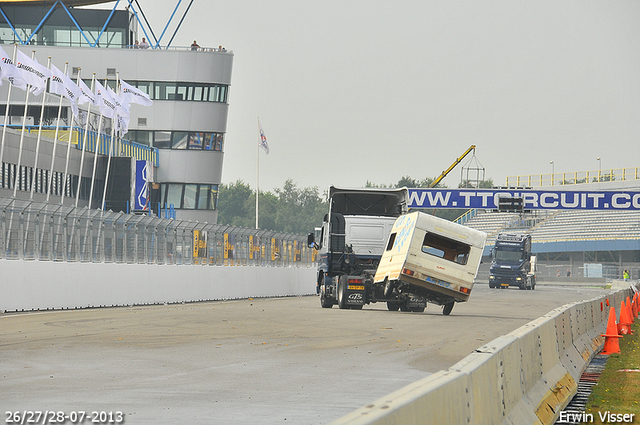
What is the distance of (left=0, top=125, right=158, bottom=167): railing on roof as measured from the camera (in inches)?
2552

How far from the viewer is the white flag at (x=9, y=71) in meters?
36.9

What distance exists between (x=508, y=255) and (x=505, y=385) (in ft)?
221

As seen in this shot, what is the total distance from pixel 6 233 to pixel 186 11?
1923 inches

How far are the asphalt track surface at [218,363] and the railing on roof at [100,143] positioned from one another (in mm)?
45013

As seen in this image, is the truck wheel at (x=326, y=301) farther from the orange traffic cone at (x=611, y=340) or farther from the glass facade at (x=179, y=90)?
the glass facade at (x=179, y=90)

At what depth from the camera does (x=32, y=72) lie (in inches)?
1563

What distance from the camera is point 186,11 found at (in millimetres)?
69688

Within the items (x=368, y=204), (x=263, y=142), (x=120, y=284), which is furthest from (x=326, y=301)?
(x=263, y=142)

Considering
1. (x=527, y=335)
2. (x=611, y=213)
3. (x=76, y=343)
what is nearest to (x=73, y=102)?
(x=76, y=343)

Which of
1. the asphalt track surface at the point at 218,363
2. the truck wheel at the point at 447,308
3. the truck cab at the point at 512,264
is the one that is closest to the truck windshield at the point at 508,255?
the truck cab at the point at 512,264

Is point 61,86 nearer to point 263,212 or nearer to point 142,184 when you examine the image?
point 142,184

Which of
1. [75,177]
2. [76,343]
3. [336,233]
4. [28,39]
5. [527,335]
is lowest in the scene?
[76,343]

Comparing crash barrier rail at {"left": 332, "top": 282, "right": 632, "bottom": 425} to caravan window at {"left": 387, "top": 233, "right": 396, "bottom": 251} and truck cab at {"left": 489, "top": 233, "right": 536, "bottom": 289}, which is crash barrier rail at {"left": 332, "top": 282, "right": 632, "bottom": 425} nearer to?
caravan window at {"left": 387, "top": 233, "right": 396, "bottom": 251}

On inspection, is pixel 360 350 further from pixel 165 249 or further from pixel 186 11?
pixel 186 11
